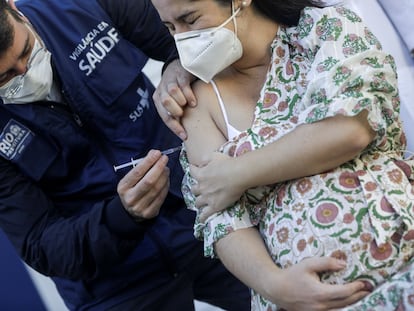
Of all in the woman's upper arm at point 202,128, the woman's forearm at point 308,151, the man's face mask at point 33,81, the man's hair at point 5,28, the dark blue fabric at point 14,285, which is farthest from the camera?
the dark blue fabric at point 14,285

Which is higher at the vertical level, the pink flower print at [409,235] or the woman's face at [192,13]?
the woman's face at [192,13]

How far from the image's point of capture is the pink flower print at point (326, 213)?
4.28ft

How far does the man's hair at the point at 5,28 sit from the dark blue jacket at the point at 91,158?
0.19m

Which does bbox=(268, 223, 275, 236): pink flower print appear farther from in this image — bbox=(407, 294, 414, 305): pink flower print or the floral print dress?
bbox=(407, 294, 414, 305): pink flower print

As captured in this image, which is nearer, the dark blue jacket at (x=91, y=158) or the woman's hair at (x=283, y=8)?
the woman's hair at (x=283, y=8)

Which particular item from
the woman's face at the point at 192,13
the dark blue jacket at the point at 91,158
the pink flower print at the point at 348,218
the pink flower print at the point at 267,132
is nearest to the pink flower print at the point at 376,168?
the pink flower print at the point at 348,218

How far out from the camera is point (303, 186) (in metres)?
1.35

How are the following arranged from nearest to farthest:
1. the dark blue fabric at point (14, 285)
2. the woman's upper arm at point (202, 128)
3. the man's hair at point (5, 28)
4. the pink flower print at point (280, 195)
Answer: the pink flower print at point (280, 195) → the woman's upper arm at point (202, 128) → the man's hair at point (5, 28) → the dark blue fabric at point (14, 285)

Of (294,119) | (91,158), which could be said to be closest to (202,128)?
(294,119)

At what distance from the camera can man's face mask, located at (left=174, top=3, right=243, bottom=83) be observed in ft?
4.77

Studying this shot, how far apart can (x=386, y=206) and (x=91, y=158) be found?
96cm

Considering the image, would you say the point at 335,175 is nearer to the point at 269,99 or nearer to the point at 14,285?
the point at 269,99

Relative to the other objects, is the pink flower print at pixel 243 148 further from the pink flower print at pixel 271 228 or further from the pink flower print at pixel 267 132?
the pink flower print at pixel 271 228

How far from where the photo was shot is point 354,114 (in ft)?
4.13
